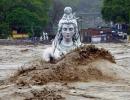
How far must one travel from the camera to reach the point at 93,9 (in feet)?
430

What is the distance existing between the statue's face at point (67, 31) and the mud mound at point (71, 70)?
2042mm

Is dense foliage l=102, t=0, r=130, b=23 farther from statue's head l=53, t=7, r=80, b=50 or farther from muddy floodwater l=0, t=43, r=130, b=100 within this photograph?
muddy floodwater l=0, t=43, r=130, b=100

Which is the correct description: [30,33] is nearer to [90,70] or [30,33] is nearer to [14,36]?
[14,36]

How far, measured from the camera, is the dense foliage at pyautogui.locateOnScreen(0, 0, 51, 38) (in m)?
79.2

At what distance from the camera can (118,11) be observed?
80062 mm

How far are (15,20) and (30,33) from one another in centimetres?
236

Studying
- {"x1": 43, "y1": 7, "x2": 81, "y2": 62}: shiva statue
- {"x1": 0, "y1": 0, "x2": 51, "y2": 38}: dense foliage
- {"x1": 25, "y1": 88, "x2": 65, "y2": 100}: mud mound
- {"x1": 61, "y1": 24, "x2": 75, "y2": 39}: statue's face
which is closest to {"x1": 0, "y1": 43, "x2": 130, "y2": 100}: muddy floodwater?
{"x1": 25, "y1": 88, "x2": 65, "y2": 100}: mud mound

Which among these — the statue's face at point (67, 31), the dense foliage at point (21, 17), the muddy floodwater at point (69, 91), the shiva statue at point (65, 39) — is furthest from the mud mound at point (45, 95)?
the dense foliage at point (21, 17)

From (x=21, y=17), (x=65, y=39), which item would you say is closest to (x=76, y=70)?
(x=65, y=39)

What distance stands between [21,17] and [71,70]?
211 ft

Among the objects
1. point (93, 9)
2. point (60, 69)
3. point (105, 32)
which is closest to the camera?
point (60, 69)

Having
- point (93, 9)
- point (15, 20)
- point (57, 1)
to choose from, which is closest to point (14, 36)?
point (15, 20)

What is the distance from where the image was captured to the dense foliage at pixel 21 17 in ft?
260

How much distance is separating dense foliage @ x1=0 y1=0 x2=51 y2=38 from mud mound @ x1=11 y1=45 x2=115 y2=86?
2365 inches
